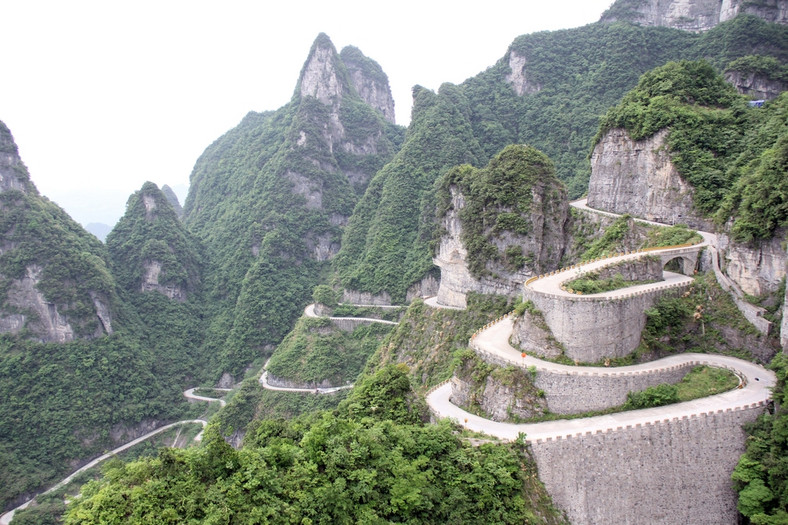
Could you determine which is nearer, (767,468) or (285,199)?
(767,468)

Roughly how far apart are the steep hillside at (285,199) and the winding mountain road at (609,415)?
5684 cm

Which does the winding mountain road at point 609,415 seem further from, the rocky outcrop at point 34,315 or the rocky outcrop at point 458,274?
the rocky outcrop at point 34,315

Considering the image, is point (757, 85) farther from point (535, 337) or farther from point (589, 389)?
point (589, 389)

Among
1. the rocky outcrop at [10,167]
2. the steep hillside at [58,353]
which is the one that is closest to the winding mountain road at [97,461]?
the steep hillside at [58,353]

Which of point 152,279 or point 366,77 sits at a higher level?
point 366,77

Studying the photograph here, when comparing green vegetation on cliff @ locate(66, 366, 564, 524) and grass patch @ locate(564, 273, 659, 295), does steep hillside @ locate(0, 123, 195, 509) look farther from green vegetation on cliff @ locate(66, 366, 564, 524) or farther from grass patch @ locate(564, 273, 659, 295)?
grass patch @ locate(564, 273, 659, 295)

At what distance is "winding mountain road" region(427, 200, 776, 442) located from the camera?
21.9 meters

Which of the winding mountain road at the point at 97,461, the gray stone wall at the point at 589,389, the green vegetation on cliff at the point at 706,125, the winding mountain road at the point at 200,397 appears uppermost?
the green vegetation on cliff at the point at 706,125

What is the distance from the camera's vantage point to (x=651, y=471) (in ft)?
69.7

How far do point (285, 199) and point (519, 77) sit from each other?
45.6 metres

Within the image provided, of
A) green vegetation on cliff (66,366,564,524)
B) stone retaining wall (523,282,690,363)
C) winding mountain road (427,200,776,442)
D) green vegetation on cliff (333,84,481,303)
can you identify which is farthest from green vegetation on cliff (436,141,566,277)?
green vegetation on cliff (66,366,564,524)

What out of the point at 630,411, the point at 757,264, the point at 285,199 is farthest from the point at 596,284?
the point at 285,199

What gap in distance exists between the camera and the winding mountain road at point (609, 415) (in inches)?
862

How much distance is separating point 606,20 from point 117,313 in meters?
92.5
